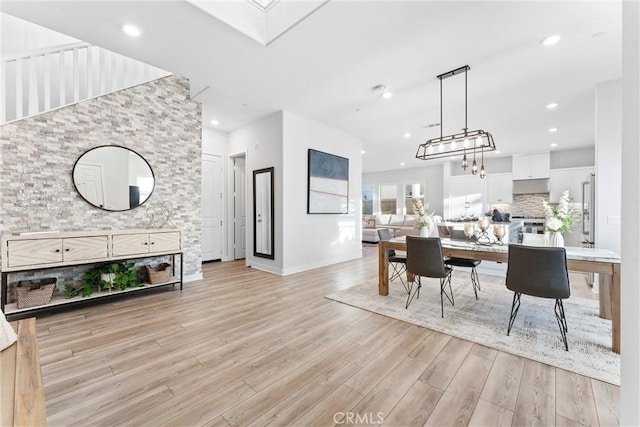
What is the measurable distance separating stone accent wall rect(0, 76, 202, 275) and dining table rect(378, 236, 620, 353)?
309 centimetres

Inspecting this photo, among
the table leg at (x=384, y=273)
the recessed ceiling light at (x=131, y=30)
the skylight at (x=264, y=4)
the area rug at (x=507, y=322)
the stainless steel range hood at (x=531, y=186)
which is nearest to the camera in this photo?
the area rug at (x=507, y=322)

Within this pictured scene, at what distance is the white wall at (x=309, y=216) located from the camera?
4914mm

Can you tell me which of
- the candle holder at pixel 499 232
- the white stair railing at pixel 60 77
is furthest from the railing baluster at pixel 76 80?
the candle holder at pixel 499 232

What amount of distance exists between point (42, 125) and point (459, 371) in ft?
16.5

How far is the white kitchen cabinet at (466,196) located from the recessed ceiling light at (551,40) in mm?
6668

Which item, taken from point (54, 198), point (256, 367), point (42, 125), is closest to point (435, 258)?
point (256, 367)

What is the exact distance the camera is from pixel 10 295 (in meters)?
2.93

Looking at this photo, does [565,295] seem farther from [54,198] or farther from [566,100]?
[54,198]

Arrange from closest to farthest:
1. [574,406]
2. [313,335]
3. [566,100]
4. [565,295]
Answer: [574,406], [565,295], [313,335], [566,100]

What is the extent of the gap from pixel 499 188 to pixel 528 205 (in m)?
0.97

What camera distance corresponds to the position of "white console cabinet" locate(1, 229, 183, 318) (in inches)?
106

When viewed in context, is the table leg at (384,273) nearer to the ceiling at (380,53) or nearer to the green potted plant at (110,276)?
the ceiling at (380,53)

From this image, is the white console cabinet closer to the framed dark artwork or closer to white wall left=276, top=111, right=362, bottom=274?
white wall left=276, top=111, right=362, bottom=274

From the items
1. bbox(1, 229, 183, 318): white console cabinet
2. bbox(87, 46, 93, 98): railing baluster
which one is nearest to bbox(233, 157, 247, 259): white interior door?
bbox(1, 229, 183, 318): white console cabinet
